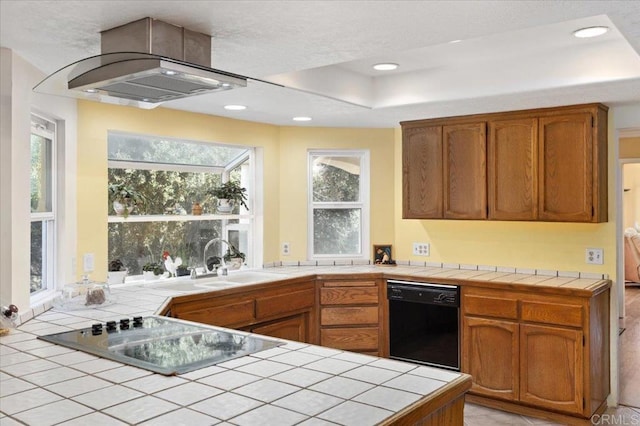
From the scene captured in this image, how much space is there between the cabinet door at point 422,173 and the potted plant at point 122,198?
7.12 feet

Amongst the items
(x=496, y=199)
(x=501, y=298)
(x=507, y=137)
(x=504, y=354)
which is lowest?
(x=504, y=354)

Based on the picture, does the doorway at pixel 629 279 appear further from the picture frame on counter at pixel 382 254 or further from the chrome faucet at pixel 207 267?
the chrome faucet at pixel 207 267

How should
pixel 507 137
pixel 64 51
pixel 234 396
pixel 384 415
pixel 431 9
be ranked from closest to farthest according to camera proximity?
pixel 384 415
pixel 234 396
pixel 431 9
pixel 64 51
pixel 507 137

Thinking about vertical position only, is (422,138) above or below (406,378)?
above

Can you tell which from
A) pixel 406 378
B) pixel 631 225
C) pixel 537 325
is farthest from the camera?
pixel 631 225

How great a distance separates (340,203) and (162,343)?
309 centimetres

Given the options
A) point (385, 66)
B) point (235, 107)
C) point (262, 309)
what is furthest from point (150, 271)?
point (385, 66)

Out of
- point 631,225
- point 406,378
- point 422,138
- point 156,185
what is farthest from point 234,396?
point 631,225

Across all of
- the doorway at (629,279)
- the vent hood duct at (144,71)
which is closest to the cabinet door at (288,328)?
the vent hood duct at (144,71)

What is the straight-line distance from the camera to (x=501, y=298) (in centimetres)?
391

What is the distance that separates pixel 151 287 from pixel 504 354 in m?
2.47

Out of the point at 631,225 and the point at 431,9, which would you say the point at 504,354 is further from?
the point at 631,225

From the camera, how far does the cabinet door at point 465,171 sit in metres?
4.30

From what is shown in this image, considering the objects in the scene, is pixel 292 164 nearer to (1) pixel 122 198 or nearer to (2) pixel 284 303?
(2) pixel 284 303
